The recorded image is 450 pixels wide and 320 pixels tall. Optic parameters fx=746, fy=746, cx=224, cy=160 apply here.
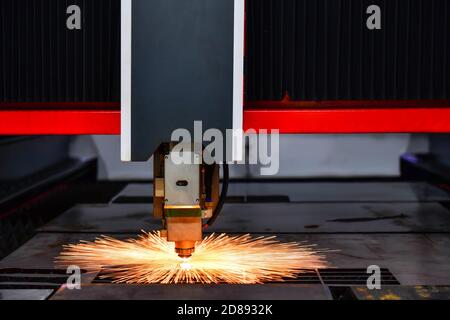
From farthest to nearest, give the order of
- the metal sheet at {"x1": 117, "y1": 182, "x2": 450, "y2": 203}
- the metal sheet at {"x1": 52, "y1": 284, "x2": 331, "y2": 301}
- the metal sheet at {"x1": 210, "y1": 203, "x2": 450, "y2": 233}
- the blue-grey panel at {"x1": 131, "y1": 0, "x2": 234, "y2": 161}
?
the metal sheet at {"x1": 117, "y1": 182, "x2": 450, "y2": 203}, the metal sheet at {"x1": 210, "y1": 203, "x2": 450, "y2": 233}, the metal sheet at {"x1": 52, "y1": 284, "x2": 331, "y2": 301}, the blue-grey panel at {"x1": 131, "y1": 0, "x2": 234, "y2": 161}

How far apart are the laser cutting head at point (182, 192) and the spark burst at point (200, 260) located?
23cm

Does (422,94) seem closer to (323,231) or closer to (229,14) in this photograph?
(323,231)

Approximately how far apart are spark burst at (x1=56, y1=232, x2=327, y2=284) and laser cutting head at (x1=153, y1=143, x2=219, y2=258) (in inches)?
9.2

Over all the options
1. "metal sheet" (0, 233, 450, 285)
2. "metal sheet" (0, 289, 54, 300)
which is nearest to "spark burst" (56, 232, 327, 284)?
"metal sheet" (0, 233, 450, 285)

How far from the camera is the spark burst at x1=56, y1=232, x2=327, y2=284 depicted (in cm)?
201

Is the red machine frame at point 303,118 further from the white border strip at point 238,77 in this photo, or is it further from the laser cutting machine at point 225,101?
the white border strip at point 238,77

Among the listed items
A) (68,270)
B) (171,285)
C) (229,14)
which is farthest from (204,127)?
(68,270)

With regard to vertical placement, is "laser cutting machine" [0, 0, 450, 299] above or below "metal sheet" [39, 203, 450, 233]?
above

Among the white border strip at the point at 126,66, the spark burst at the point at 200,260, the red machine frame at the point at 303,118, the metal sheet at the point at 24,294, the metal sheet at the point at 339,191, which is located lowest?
the metal sheet at the point at 339,191

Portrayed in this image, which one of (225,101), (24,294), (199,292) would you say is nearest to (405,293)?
(199,292)

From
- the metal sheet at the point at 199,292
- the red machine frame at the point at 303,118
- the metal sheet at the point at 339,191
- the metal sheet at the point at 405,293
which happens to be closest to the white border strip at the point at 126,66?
the metal sheet at the point at 199,292

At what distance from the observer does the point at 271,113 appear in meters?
2.47

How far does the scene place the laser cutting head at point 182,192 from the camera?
1.70m

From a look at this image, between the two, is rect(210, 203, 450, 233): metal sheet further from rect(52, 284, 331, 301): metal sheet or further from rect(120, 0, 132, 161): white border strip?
rect(120, 0, 132, 161): white border strip
